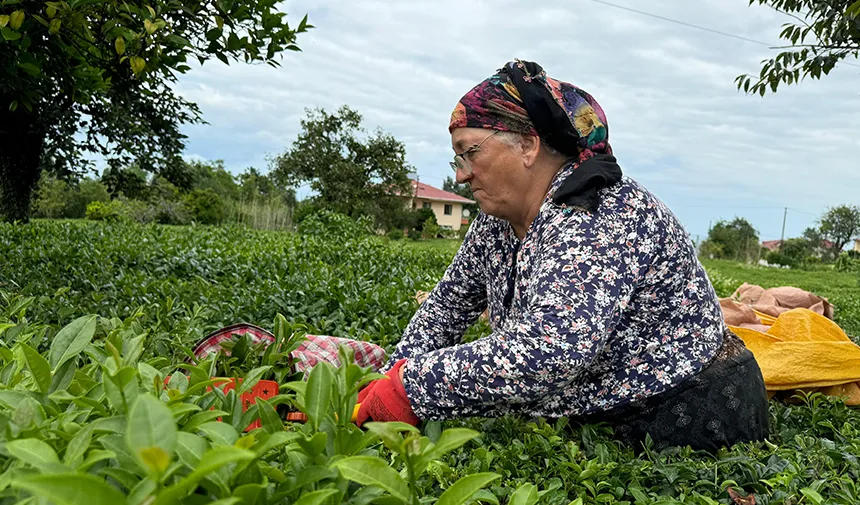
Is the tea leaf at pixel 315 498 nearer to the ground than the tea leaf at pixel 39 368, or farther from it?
nearer to the ground

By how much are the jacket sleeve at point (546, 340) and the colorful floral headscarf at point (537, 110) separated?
0.31 metres

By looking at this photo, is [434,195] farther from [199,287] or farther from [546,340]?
[546,340]

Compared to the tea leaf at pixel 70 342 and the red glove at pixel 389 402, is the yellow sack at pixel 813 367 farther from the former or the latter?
the tea leaf at pixel 70 342

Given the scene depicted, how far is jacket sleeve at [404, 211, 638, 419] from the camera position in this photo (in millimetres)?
1892

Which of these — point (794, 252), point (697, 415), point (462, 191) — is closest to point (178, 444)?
point (697, 415)

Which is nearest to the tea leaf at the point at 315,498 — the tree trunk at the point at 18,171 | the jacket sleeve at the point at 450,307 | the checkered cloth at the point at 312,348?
the checkered cloth at the point at 312,348

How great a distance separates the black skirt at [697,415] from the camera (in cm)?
224

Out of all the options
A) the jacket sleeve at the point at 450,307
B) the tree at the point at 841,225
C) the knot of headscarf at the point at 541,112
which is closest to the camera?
the knot of headscarf at the point at 541,112

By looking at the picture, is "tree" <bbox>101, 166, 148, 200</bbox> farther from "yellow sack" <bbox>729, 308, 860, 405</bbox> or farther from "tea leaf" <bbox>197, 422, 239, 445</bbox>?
"tea leaf" <bbox>197, 422, 239, 445</bbox>

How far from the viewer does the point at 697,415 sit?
224 cm

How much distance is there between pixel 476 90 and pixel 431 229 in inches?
1499

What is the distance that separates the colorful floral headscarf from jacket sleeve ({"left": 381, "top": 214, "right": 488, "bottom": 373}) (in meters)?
0.58

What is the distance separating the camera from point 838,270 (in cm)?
2850

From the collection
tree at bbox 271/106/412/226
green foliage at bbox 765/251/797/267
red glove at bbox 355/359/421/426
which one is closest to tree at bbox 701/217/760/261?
green foliage at bbox 765/251/797/267
